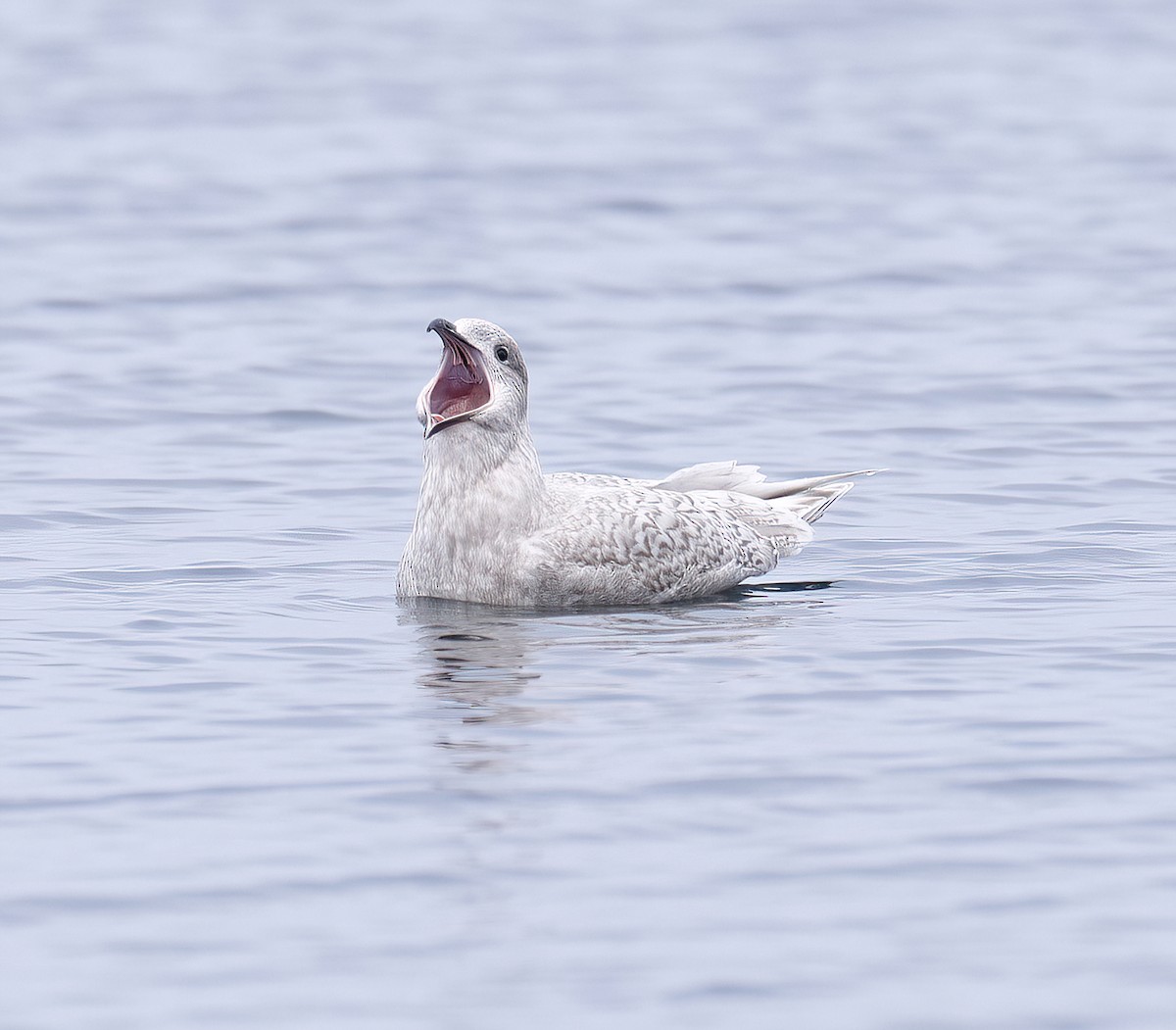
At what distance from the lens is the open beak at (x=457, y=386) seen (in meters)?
11.6

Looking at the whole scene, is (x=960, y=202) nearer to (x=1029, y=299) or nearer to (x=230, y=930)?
(x=1029, y=299)

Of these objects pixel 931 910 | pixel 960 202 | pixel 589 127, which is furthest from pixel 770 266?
pixel 931 910

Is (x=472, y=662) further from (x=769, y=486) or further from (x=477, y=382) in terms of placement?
(x=769, y=486)

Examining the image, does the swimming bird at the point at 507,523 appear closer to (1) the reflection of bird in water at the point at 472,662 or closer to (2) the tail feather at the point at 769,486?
(1) the reflection of bird in water at the point at 472,662

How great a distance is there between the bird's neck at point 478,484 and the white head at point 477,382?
8cm

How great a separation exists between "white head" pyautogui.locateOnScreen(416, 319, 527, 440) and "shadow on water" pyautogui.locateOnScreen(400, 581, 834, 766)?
2.92ft

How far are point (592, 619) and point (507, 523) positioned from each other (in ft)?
2.06

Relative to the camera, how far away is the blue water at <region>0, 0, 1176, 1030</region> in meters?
7.30

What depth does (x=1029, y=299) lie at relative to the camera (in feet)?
74.9

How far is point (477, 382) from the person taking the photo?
11.9 m

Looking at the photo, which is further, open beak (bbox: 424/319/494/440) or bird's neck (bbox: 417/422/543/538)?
bird's neck (bbox: 417/422/543/538)

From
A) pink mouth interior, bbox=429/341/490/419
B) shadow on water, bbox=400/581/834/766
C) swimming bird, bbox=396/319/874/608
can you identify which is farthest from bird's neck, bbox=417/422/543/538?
shadow on water, bbox=400/581/834/766

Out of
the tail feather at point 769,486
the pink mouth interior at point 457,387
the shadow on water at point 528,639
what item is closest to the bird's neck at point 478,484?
the pink mouth interior at point 457,387

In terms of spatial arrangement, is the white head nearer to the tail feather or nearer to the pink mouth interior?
the pink mouth interior
